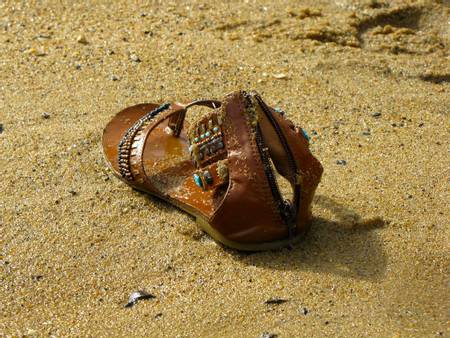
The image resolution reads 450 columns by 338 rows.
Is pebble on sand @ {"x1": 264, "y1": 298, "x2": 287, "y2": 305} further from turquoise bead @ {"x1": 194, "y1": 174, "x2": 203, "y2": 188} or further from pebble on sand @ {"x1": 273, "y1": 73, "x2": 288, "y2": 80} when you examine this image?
pebble on sand @ {"x1": 273, "y1": 73, "x2": 288, "y2": 80}

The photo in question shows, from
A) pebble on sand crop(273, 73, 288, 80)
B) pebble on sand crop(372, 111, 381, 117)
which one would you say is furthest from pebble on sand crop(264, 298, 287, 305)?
pebble on sand crop(273, 73, 288, 80)

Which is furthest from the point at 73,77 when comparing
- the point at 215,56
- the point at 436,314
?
the point at 436,314

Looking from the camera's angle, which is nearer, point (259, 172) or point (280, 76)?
point (259, 172)

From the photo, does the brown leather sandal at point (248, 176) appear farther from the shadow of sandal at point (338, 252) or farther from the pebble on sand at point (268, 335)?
the pebble on sand at point (268, 335)

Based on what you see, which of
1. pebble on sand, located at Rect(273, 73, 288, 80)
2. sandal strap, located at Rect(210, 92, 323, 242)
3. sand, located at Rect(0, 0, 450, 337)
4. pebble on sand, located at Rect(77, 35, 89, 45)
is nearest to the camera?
sand, located at Rect(0, 0, 450, 337)

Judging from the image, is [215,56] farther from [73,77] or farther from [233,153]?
[233,153]

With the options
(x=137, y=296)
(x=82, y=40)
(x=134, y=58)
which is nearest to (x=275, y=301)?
(x=137, y=296)

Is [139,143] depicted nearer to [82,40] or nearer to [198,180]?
[198,180]
